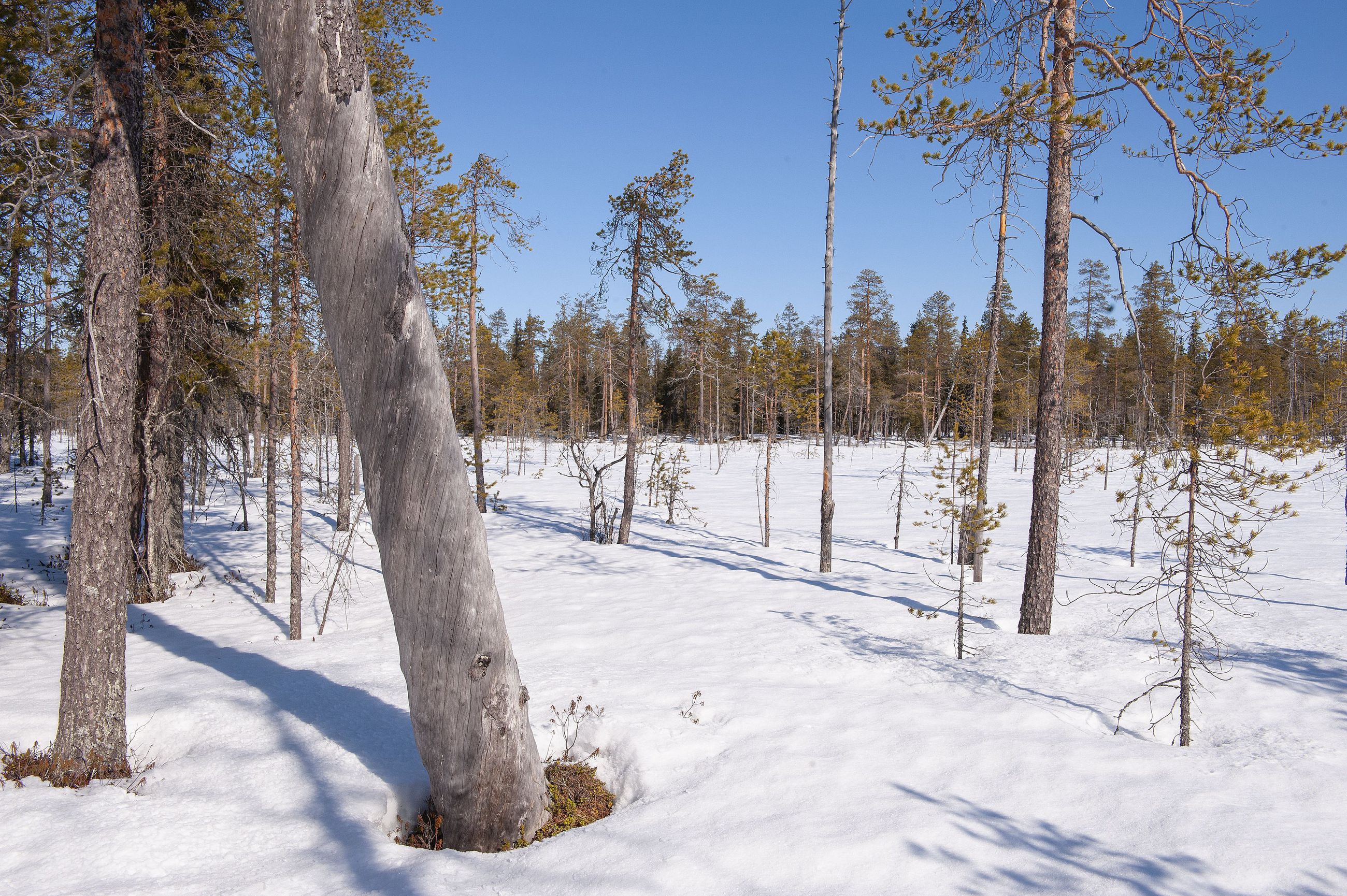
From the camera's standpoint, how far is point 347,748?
4512 millimetres

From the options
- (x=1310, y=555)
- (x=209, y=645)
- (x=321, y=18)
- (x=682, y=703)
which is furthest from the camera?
(x=1310, y=555)

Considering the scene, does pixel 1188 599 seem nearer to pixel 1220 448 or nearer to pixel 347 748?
pixel 1220 448

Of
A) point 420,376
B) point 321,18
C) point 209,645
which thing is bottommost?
point 209,645

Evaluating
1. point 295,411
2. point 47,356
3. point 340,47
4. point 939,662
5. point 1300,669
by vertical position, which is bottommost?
point 939,662

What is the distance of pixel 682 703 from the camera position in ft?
19.5

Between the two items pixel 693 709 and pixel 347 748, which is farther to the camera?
pixel 693 709

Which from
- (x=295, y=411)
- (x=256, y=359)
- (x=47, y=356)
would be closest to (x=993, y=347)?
(x=295, y=411)

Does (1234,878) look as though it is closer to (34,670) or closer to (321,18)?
(321,18)

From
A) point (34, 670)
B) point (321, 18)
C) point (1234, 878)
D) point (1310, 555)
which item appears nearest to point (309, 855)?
point (321, 18)

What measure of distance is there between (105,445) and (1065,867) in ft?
18.9

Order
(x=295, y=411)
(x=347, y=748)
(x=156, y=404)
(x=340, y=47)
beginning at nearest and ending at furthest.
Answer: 1. (x=340, y=47)
2. (x=347, y=748)
3. (x=295, y=411)
4. (x=156, y=404)

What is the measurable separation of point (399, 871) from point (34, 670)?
5.71 metres

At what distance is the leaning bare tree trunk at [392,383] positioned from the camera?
304cm

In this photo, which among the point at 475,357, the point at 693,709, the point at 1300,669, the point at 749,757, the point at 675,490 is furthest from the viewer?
the point at 675,490
